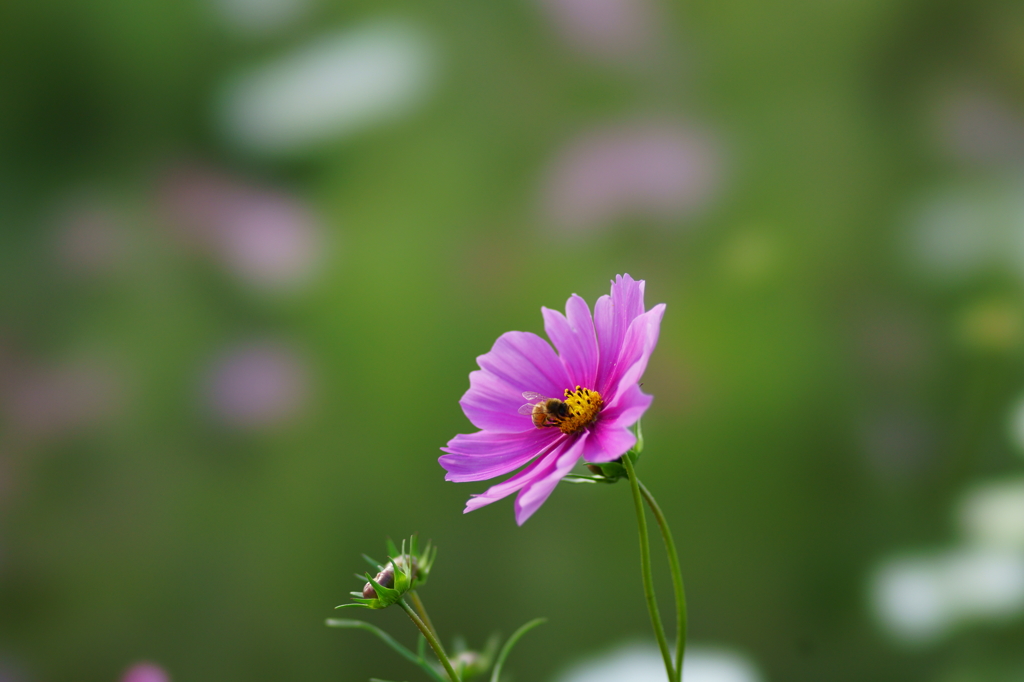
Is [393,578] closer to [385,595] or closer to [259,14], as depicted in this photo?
[385,595]

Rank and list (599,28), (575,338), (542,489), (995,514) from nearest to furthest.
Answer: (542,489), (575,338), (995,514), (599,28)

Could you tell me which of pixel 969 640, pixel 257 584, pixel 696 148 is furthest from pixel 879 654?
pixel 257 584

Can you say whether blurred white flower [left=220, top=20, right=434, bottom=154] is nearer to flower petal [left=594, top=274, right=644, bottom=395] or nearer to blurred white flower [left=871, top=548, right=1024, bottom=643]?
flower petal [left=594, top=274, right=644, bottom=395]

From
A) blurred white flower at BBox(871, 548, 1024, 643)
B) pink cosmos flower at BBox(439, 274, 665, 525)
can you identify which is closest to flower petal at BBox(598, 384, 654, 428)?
pink cosmos flower at BBox(439, 274, 665, 525)

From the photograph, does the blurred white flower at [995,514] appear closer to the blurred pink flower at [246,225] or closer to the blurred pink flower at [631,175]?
the blurred pink flower at [631,175]

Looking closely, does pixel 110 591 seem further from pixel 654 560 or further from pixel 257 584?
pixel 654 560

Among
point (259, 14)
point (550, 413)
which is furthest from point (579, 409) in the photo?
point (259, 14)
